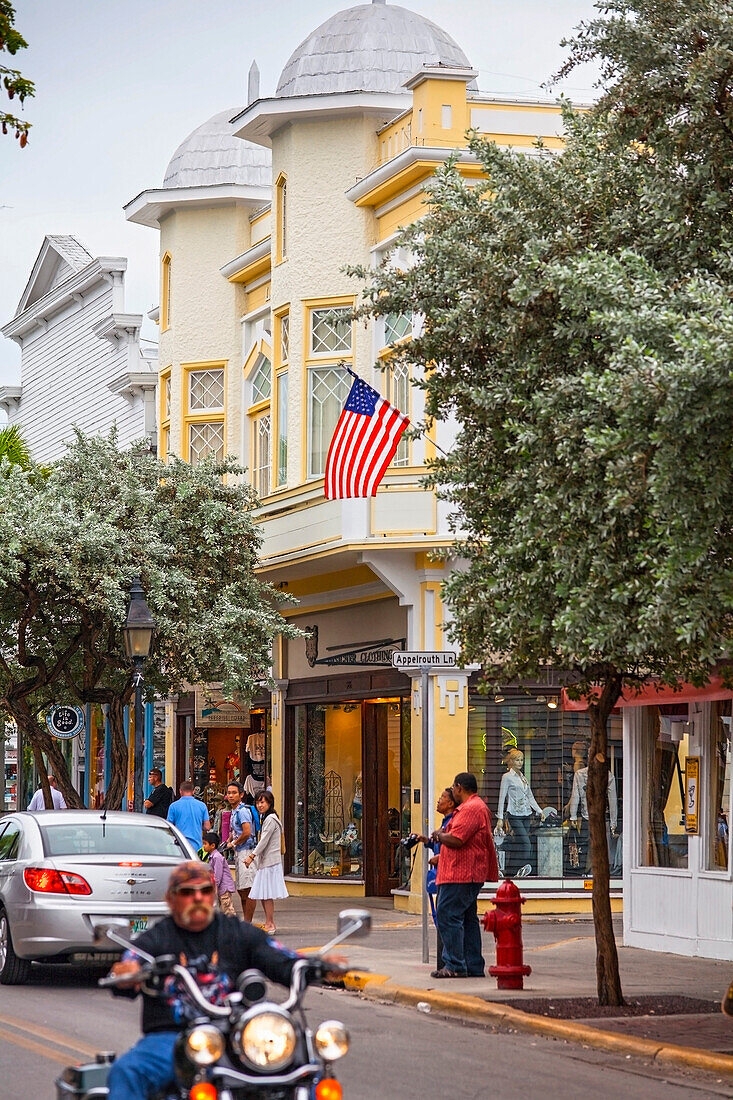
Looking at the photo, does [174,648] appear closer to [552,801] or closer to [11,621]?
[11,621]

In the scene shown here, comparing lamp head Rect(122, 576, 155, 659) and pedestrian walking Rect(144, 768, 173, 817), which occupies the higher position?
lamp head Rect(122, 576, 155, 659)

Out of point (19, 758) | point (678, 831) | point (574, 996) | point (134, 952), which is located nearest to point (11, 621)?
point (678, 831)

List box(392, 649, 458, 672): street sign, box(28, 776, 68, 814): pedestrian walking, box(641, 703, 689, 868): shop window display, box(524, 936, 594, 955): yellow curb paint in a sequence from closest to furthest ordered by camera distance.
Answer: box(392, 649, 458, 672): street sign → box(524, 936, 594, 955): yellow curb paint → box(641, 703, 689, 868): shop window display → box(28, 776, 68, 814): pedestrian walking

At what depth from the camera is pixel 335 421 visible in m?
25.2

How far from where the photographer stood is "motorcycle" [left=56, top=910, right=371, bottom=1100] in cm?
551

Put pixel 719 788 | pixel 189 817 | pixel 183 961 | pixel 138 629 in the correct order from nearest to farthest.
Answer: pixel 183 961
pixel 719 788
pixel 189 817
pixel 138 629

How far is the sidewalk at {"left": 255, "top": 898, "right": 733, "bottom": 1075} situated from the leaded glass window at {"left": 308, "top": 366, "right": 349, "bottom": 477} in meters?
6.95

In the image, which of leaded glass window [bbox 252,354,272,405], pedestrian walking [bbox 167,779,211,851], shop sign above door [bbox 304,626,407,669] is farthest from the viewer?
leaded glass window [bbox 252,354,272,405]

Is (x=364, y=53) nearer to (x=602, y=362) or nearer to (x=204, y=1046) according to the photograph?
(x=602, y=362)

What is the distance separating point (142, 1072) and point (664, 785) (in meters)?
13.4

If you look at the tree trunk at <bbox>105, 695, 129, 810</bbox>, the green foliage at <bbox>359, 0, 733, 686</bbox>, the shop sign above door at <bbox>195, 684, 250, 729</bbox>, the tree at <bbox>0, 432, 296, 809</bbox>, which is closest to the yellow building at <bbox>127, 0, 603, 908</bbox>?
the shop sign above door at <bbox>195, 684, 250, 729</bbox>

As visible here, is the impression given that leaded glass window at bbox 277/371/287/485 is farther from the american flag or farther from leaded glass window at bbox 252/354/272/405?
the american flag

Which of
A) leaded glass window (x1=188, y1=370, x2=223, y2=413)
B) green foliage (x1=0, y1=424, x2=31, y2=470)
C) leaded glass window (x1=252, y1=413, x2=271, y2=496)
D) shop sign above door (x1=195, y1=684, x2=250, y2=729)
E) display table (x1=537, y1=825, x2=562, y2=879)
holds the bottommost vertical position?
display table (x1=537, y1=825, x2=562, y2=879)

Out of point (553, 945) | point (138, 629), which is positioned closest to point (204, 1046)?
point (553, 945)
